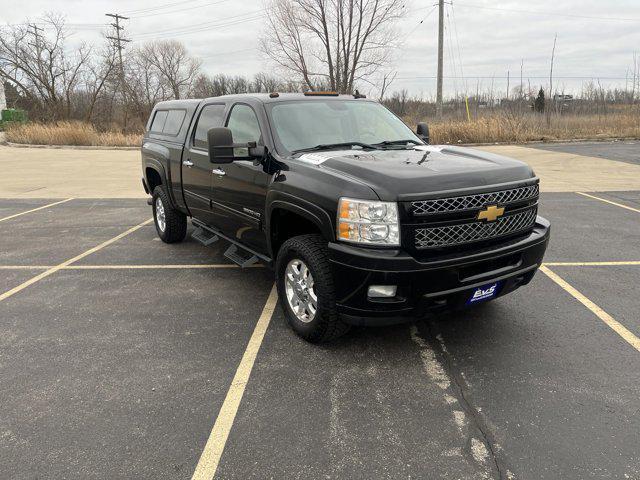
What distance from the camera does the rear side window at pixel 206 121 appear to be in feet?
17.0

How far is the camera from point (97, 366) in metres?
3.50

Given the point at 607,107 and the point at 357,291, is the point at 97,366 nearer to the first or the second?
the point at 357,291

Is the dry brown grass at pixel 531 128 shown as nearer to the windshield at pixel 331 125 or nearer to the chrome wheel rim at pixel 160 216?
the chrome wheel rim at pixel 160 216

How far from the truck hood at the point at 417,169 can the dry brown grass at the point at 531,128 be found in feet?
61.9

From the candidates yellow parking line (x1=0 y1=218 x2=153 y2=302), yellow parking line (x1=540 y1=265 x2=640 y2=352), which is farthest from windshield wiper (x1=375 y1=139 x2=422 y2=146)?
yellow parking line (x1=0 y1=218 x2=153 y2=302)

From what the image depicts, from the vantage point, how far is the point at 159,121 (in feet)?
22.5

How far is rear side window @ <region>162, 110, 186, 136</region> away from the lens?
611cm

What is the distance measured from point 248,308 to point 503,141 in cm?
2080

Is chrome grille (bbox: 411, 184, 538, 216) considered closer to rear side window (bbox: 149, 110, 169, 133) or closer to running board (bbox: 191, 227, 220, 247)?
running board (bbox: 191, 227, 220, 247)

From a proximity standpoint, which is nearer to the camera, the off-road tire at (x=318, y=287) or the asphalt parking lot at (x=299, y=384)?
the asphalt parking lot at (x=299, y=384)

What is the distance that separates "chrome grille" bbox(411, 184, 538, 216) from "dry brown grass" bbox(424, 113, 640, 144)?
19.2m

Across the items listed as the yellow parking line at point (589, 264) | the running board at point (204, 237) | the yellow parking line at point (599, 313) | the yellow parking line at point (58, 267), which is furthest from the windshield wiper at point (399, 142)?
the yellow parking line at point (58, 267)

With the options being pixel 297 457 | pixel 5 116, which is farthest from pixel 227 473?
pixel 5 116

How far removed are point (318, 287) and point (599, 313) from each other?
2.60 metres
